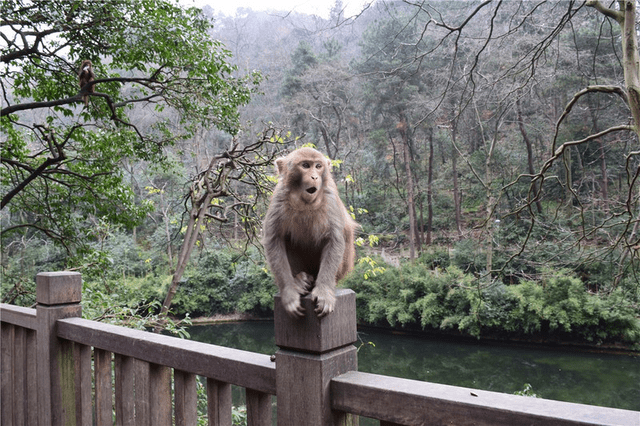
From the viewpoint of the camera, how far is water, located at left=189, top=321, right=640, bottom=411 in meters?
8.76

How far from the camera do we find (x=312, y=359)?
1039mm

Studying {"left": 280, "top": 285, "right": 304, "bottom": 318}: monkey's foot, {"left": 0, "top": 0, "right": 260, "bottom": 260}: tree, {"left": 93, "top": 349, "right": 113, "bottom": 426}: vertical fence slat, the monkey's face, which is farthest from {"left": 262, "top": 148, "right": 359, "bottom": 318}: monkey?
{"left": 0, "top": 0, "right": 260, "bottom": 260}: tree

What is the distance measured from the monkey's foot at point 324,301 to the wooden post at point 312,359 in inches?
0.5

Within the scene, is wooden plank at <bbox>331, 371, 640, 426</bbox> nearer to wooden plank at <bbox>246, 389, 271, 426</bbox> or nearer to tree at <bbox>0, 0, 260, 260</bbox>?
wooden plank at <bbox>246, 389, 271, 426</bbox>

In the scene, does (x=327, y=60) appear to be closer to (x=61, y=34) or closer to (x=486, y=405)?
(x=61, y=34)

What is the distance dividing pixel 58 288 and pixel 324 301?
1.41m

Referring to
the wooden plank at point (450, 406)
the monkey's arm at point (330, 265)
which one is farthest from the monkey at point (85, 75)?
the wooden plank at point (450, 406)

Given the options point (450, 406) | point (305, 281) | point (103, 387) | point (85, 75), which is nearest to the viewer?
point (450, 406)

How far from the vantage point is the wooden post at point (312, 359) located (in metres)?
1.04

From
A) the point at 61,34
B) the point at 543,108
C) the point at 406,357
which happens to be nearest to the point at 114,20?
the point at 61,34

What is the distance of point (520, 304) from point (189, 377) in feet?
36.9

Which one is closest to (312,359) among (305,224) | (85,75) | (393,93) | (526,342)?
(305,224)

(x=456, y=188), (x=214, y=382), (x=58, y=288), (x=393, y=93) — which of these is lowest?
(x=214, y=382)

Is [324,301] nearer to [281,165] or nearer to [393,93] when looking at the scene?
[281,165]
